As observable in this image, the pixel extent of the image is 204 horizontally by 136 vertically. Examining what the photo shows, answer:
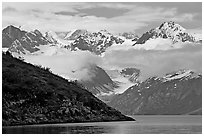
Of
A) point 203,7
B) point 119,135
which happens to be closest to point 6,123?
point 119,135

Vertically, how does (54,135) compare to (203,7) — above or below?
below

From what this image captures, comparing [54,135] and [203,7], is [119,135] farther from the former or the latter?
[203,7]

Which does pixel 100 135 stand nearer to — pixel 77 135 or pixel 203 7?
pixel 77 135

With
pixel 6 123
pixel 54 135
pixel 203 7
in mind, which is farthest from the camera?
pixel 6 123

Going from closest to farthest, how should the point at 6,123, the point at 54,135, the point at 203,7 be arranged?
the point at 203,7 < the point at 54,135 < the point at 6,123

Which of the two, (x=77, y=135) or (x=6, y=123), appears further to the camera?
(x=6, y=123)

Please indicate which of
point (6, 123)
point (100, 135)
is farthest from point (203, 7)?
point (6, 123)

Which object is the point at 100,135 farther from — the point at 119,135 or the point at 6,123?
the point at 6,123

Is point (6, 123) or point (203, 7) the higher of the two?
point (203, 7)
